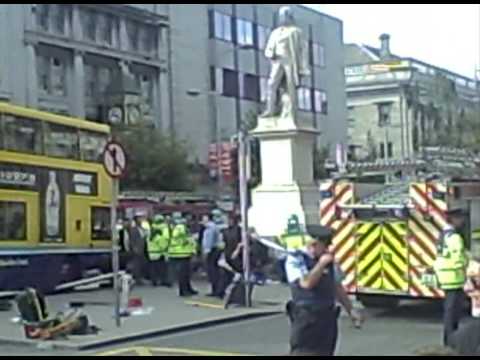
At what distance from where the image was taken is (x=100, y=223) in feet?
88.7

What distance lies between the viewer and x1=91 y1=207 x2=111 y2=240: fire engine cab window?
87.8 feet

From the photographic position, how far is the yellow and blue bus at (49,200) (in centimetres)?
2311

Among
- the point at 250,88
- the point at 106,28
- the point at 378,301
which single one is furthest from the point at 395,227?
the point at 250,88

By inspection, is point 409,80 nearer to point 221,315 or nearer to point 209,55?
point 209,55

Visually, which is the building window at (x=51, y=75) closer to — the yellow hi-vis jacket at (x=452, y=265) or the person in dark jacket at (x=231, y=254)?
the person in dark jacket at (x=231, y=254)

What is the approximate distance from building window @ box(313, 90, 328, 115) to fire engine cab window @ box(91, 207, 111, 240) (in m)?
46.8

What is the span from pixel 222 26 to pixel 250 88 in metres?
4.45

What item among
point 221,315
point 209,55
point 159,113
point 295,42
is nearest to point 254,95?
point 209,55

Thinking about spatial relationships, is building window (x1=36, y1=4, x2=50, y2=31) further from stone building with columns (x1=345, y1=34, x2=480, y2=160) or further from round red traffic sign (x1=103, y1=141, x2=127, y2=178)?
round red traffic sign (x1=103, y1=141, x2=127, y2=178)

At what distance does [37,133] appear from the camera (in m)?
24.4

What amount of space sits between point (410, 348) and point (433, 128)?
59.7 m

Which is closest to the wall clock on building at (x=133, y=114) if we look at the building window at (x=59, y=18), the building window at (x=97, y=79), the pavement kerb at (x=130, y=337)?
the building window at (x=97, y=79)

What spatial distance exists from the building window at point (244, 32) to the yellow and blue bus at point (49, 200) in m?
38.3

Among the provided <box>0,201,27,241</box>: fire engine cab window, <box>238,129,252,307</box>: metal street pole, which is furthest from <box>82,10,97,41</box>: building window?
<box>238,129,252,307</box>: metal street pole
